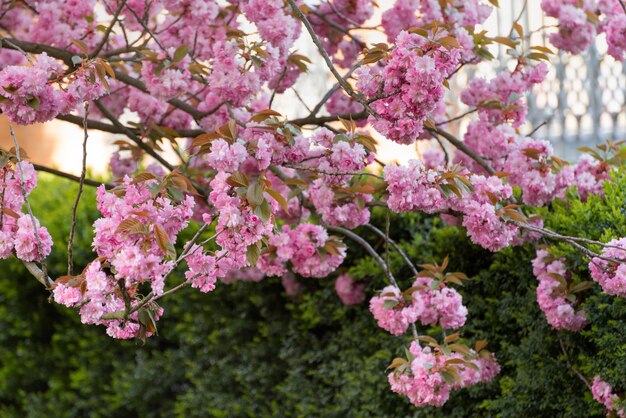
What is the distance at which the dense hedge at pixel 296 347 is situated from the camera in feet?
8.70

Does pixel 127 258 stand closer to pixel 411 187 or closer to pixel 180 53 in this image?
pixel 411 187

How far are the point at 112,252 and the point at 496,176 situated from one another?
119 centimetres

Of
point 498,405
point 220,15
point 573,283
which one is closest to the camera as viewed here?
point 573,283

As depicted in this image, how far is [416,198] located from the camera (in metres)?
2.33

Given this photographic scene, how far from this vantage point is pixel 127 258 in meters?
1.76

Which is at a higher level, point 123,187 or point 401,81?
point 401,81

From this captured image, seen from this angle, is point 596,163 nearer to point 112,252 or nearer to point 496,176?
point 496,176

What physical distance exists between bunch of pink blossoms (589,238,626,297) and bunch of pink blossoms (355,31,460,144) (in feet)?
1.89

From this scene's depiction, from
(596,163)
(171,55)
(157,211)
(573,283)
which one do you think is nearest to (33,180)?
(157,211)

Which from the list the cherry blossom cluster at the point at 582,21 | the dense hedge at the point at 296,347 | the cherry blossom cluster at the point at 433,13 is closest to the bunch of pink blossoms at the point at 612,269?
the dense hedge at the point at 296,347

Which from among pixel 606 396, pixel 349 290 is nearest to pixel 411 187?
pixel 606 396

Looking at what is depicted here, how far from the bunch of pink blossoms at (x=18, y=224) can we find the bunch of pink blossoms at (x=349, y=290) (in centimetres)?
135

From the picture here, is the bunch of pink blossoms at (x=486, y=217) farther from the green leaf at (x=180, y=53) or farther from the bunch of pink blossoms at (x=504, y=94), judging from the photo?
the green leaf at (x=180, y=53)

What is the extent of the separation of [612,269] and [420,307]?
57 cm
